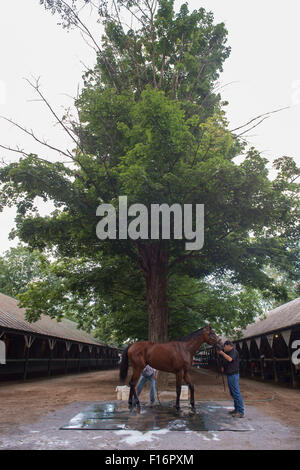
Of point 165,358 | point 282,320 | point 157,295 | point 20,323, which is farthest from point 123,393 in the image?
point 282,320

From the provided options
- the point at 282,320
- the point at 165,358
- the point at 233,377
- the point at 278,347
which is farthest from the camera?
the point at 278,347

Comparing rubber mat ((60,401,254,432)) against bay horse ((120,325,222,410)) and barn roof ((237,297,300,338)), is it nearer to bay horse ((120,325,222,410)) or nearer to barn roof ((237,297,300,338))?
bay horse ((120,325,222,410))

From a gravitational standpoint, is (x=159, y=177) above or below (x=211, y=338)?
above

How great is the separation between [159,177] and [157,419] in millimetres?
6786

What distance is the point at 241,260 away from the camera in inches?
497

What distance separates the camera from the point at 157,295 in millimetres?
12242

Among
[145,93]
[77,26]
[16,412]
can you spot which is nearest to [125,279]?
[16,412]

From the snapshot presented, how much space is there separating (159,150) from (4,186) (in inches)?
246

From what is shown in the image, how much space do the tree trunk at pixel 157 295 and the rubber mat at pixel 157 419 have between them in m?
3.87

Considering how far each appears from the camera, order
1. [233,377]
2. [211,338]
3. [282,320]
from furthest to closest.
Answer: [282,320] < [211,338] < [233,377]

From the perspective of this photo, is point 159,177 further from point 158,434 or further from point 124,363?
point 158,434

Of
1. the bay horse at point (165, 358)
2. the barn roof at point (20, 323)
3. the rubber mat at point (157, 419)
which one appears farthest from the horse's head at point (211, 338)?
the barn roof at point (20, 323)

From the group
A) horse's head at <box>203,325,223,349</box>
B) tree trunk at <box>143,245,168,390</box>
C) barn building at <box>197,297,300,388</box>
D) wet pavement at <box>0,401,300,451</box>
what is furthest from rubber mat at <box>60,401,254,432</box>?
barn building at <box>197,297,300,388</box>

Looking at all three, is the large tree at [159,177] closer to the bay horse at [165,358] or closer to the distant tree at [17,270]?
the bay horse at [165,358]
